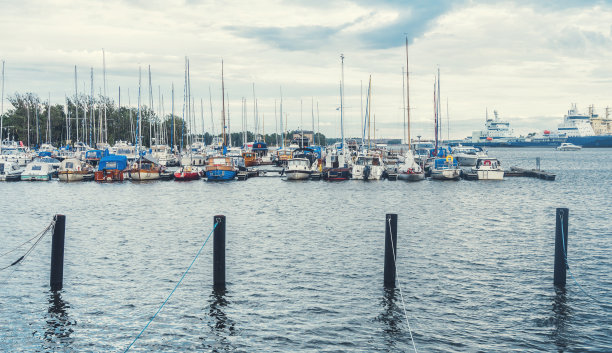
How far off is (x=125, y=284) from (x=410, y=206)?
33.6 m

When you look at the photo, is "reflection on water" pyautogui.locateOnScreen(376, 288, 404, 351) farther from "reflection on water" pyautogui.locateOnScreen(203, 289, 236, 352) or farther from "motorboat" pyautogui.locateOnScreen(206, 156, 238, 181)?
"motorboat" pyautogui.locateOnScreen(206, 156, 238, 181)

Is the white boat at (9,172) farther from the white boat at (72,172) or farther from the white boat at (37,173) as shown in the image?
the white boat at (72,172)

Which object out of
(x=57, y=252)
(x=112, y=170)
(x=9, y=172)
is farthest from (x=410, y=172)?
(x=57, y=252)

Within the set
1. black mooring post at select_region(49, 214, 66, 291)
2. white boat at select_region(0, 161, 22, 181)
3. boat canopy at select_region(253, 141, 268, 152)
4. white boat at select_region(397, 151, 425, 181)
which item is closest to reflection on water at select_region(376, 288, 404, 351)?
black mooring post at select_region(49, 214, 66, 291)

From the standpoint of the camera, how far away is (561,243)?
20812mm

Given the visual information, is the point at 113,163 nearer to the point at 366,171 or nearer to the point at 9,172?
the point at 9,172

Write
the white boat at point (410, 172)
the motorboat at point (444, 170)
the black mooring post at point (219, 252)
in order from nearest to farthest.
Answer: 1. the black mooring post at point (219, 252)
2. the white boat at point (410, 172)
3. the motorboat at point (444, 170)

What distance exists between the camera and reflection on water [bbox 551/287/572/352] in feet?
58.0

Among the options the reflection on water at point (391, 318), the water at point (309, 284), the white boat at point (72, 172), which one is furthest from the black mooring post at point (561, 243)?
the white boat at point (72, 172)

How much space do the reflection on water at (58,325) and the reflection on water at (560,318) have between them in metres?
14.8

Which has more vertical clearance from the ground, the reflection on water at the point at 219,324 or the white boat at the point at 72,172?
the white boat at the point at 72,172

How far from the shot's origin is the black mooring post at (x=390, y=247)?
66.3 ft

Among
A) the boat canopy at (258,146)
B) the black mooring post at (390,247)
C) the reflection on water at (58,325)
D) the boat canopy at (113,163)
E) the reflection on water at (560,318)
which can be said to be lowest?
the reflection on water at (560,318)

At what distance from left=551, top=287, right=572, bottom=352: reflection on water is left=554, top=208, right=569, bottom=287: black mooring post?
25.5 inches
